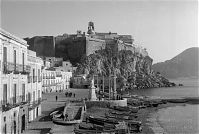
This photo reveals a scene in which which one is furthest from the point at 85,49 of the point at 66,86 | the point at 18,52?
the point at 18,52

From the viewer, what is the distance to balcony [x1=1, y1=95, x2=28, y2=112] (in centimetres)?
1483

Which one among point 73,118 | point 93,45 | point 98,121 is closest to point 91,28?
point 93,45

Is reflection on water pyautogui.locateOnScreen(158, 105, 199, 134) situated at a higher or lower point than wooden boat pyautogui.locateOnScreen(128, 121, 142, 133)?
lower

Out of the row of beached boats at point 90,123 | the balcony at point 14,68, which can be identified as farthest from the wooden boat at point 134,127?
the balcony at point 14,68

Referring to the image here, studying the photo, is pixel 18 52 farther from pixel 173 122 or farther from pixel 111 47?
pixel 111 47

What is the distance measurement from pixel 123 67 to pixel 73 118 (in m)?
78.6

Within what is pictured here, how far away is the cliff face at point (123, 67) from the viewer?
9350 centimetres

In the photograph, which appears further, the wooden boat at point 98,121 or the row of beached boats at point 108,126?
the wooden boat at point 98,121

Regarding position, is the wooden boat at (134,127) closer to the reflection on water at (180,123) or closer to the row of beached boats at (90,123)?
the row of beached boats at (90,123)

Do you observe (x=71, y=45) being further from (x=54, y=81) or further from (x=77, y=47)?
(x=54, y=81)

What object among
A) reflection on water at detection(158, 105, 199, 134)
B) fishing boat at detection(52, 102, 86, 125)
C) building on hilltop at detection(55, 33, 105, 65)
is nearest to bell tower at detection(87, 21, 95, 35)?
building on hilltop at detection(55, 33, 105, 65)

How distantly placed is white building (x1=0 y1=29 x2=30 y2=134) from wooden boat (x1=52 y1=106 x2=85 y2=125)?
197 inches

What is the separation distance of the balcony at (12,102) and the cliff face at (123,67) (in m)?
68.2

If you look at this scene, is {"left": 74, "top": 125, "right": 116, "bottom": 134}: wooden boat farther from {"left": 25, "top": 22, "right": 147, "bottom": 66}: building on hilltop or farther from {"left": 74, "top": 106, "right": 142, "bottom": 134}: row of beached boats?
{"left": 25, "top": 22, "right": 147, "bottom": 66}: building on hilltop
